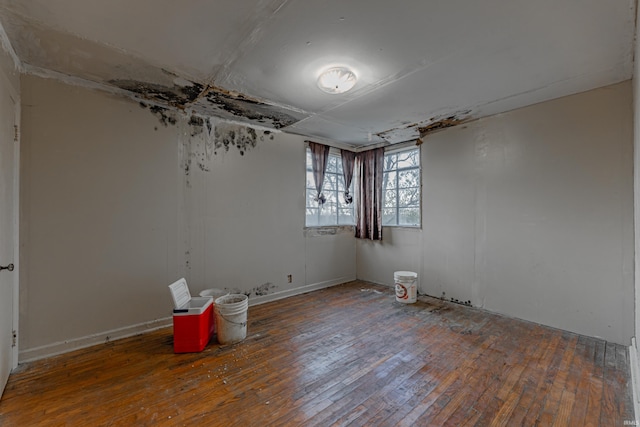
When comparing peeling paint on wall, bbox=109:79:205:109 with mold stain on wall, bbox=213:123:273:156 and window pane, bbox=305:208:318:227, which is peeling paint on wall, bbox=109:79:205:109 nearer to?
mold stain on wall, bbox=213:123:273:156

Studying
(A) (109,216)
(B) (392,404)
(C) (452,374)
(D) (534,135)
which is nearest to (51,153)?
(A) (109,216)

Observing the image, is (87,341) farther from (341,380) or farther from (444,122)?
(444,122)

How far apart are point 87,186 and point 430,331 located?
3.86 meters

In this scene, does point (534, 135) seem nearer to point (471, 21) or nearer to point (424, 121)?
point (424, 121)

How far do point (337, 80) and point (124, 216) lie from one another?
102 inches

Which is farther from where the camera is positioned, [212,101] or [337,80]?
[212,101]

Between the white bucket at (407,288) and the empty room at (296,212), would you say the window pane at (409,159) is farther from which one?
the white bucket at (407,288)

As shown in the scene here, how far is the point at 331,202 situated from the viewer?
5.12 m

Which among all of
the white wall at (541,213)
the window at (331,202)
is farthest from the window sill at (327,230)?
the white wall at (541,213)

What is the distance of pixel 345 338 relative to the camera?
2932 millimetres

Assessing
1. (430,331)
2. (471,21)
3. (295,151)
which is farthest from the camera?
(295,151)

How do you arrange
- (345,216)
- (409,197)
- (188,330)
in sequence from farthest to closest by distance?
(345,216) < (409,197) < (188,330)

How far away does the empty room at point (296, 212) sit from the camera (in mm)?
1900

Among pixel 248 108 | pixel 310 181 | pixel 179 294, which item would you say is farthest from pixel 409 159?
pixel 179 294
